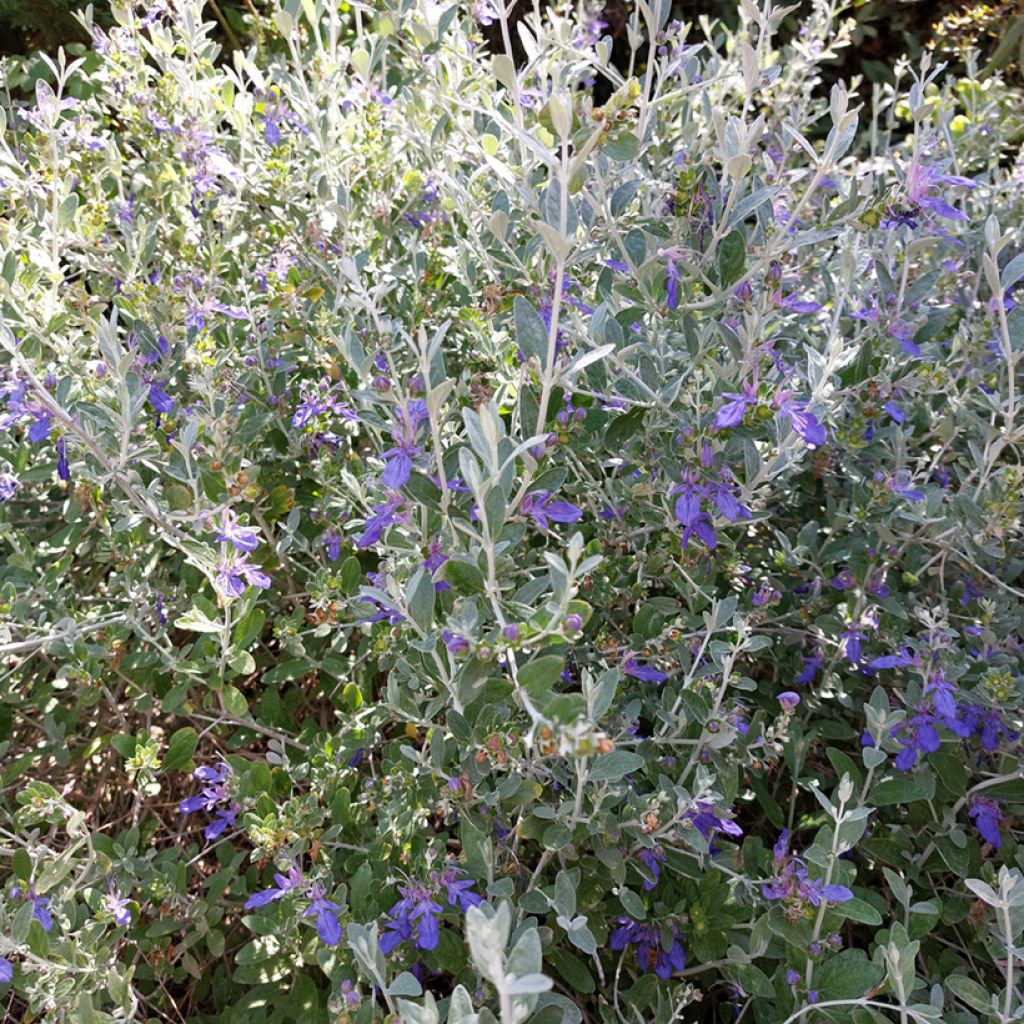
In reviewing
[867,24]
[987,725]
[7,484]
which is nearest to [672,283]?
[987,725]

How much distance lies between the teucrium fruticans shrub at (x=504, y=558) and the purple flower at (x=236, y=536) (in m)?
0.02

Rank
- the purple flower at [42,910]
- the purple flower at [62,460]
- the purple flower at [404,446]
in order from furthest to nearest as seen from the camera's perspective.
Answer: the purple flower at [62,460] → the purple flower at [42,910] → the purple flower at [404,446]

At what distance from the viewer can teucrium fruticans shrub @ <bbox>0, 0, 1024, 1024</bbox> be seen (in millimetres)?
1557

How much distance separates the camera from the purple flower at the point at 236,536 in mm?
1766

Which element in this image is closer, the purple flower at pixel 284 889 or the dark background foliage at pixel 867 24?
the purple flower at pixel 284 889

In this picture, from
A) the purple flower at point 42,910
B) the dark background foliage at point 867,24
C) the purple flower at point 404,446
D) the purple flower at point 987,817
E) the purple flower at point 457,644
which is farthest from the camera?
the dark background foliage at point 867,24

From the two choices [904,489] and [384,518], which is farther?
[904,489]

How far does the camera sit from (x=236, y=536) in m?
1.77

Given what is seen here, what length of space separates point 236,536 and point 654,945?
1.03 m

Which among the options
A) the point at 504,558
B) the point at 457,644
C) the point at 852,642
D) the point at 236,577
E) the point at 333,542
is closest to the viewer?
the point at 457,644

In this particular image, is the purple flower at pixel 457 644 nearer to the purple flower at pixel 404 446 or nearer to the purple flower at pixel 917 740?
the purple flower at pixel 404 446

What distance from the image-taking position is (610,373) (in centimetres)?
186

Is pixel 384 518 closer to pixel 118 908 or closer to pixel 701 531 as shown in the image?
pixel 701 531

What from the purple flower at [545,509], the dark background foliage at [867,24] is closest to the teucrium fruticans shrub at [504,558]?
the purple flower at [545,509]
